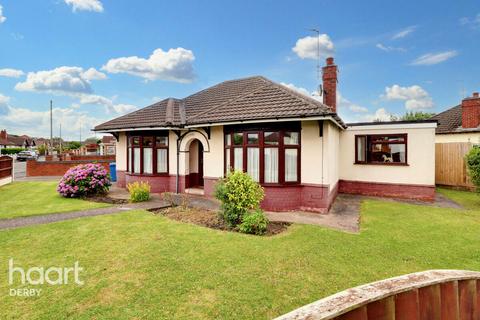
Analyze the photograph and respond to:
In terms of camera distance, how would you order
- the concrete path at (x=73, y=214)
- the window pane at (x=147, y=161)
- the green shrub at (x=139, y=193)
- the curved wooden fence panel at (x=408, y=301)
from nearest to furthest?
the curved wooden fence panel at (x=408, y=301) < the concrete path at (x=73, y=214) < the green shrub at (x=139, y=193) < the window pane at (x=147, y=161)

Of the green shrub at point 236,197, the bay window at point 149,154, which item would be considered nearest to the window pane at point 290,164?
the green shrub at point 236,197

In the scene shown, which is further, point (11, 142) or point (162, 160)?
point (11, 142)

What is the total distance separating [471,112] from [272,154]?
15.1 m

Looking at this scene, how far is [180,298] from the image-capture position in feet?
12.0

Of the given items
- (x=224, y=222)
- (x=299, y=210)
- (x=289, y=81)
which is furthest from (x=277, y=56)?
(x=224, y=222)

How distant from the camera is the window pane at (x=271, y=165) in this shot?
30.0 ft

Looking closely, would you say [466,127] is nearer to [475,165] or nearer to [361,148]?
[475,165]

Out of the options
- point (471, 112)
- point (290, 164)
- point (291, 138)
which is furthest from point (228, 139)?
point (471, 112)

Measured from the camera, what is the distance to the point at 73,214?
27.1ft

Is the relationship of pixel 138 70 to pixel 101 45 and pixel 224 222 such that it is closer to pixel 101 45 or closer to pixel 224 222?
pixel 101 45

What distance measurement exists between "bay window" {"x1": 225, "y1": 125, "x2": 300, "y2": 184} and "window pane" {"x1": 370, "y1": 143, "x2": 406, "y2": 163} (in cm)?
570

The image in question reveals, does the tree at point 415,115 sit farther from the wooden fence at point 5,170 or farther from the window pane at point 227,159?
the wooden fence at point 5,170

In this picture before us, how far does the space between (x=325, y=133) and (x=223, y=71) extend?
1252cm

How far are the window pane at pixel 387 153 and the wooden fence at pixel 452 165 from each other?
4.54 meters
